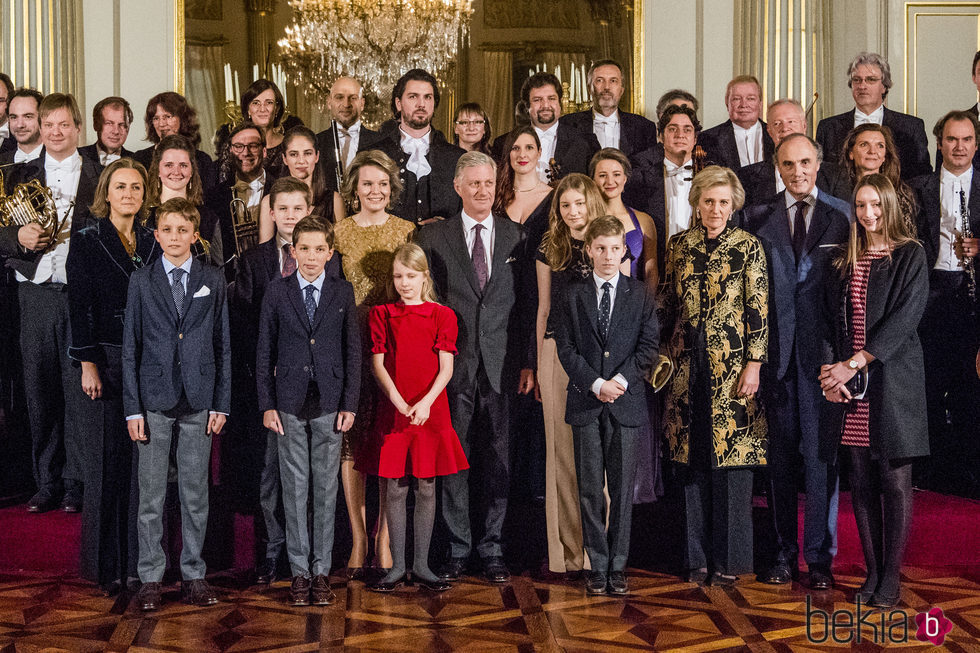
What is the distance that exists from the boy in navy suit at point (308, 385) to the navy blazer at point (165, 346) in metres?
0.20

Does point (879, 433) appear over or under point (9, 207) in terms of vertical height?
under

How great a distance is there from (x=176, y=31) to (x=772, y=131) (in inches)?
138

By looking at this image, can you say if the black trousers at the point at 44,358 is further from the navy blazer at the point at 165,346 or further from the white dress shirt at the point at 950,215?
the white dress shirt at the point at 950,215

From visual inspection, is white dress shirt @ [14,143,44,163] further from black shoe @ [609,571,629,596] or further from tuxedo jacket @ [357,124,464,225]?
black shoe @ [609,571,629,596]

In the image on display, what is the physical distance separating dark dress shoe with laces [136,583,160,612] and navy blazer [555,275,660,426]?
1612mm

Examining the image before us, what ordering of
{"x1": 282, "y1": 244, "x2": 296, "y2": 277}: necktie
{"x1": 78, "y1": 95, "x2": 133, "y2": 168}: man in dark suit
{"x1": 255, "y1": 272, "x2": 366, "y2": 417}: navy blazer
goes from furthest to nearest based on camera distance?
{"x1": 78, "y1": 95, "x2": 133, "y2": 168}: man in dark suit < {"x1": 282, "y1": 244, "x2": 296, "y2": 277}: necktie < {"x1": 255, "y1": 272, "x2": 366, "y2": 417}: navy blazer

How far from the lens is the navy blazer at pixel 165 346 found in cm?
391

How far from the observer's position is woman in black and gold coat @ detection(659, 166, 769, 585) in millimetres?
4047

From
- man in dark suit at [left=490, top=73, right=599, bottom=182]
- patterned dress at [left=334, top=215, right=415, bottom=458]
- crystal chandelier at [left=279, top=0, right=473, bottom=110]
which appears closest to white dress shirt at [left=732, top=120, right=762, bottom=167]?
man in dark suit at [left=490, top=73, right=599, bottom=182]

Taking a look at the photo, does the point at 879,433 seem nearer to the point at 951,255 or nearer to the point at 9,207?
the point at 951,255

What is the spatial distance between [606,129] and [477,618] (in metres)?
2.75

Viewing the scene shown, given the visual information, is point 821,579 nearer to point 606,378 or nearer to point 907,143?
point 606,378

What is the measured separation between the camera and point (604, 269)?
406 centimetres

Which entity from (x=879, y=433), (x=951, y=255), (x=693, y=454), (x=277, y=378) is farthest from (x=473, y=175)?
(x=951, y=255)
